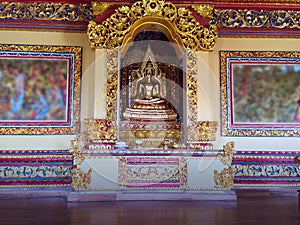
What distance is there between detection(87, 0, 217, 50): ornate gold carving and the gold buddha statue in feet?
3.19

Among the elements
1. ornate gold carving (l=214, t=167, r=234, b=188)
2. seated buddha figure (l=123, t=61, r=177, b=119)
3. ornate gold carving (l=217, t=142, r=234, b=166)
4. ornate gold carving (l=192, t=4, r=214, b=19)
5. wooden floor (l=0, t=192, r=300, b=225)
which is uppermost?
ornate gold carving (l=192, t=4, r=214, b=19)

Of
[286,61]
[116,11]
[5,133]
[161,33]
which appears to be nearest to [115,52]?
[116,11]

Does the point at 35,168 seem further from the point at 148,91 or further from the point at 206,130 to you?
the point at 206,130

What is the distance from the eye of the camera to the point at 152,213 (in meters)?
3.46

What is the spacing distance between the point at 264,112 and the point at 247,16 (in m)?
1.81

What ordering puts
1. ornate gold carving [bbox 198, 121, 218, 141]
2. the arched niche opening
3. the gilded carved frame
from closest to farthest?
ornate gold carving [bbox 198, 121, 218, 141] < the gilded carved frame < the arched niche opening

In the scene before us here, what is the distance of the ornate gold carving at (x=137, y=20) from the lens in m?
5.37

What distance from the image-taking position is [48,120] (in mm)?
5871

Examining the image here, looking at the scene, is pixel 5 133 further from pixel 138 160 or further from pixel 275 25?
pixel 275 25

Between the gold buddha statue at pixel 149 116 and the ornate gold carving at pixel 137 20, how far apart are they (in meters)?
0.97

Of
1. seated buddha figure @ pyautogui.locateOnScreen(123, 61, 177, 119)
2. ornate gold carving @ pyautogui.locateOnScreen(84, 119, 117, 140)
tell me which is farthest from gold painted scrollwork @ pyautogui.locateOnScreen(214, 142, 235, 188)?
ornate gold carving @ pyautogui.locateOnScreen(84, 119, 117, 140)

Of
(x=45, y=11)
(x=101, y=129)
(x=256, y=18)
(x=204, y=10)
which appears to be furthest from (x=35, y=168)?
(x=256, y=18)

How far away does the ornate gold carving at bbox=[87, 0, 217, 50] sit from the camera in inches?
211

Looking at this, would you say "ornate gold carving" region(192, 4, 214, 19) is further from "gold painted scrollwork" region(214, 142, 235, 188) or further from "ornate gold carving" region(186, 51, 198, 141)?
"gold painted scrollwork" region(214, 142, 235, 188)
